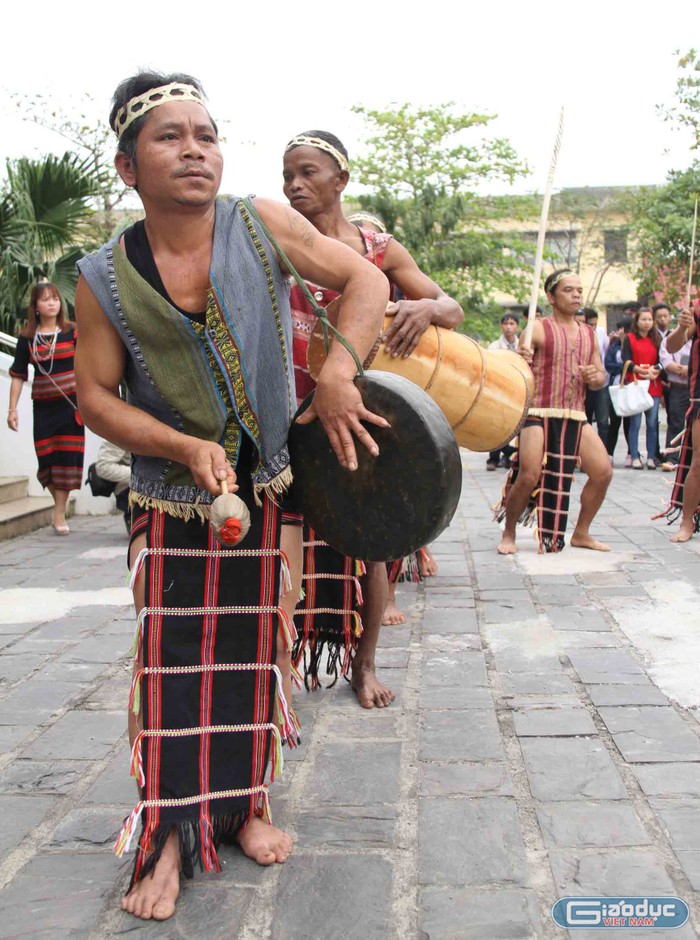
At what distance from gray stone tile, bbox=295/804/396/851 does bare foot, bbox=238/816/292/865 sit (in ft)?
0.18

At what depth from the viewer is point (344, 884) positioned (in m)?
2.43

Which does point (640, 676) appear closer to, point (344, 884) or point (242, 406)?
point (344, 884)

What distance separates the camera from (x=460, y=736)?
3365 millimetres

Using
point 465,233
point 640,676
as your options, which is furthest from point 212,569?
point 465,233

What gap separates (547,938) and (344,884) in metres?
0.50

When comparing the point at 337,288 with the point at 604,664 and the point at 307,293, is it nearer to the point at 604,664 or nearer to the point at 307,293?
the point at 307,293

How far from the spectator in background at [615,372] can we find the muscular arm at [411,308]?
9281 millimetres

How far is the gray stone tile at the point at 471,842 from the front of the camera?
8.02 feet

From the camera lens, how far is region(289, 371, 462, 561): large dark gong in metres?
2.35

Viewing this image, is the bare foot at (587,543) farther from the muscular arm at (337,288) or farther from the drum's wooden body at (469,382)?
the muscular arm at (337,288)

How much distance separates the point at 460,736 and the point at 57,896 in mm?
1422

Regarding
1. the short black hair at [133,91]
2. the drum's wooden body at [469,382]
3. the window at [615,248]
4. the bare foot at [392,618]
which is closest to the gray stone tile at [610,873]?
the drum's wooden body at [469,382]

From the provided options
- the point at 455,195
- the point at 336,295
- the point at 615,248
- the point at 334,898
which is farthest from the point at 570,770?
the point at 615,248

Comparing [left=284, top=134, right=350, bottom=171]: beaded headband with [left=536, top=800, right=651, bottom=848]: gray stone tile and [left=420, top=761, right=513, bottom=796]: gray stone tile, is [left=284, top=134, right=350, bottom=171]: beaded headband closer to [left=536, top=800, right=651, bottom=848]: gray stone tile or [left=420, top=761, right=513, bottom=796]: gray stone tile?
[left=420, top=761, right=513, bottom=796]: gray stone tile
